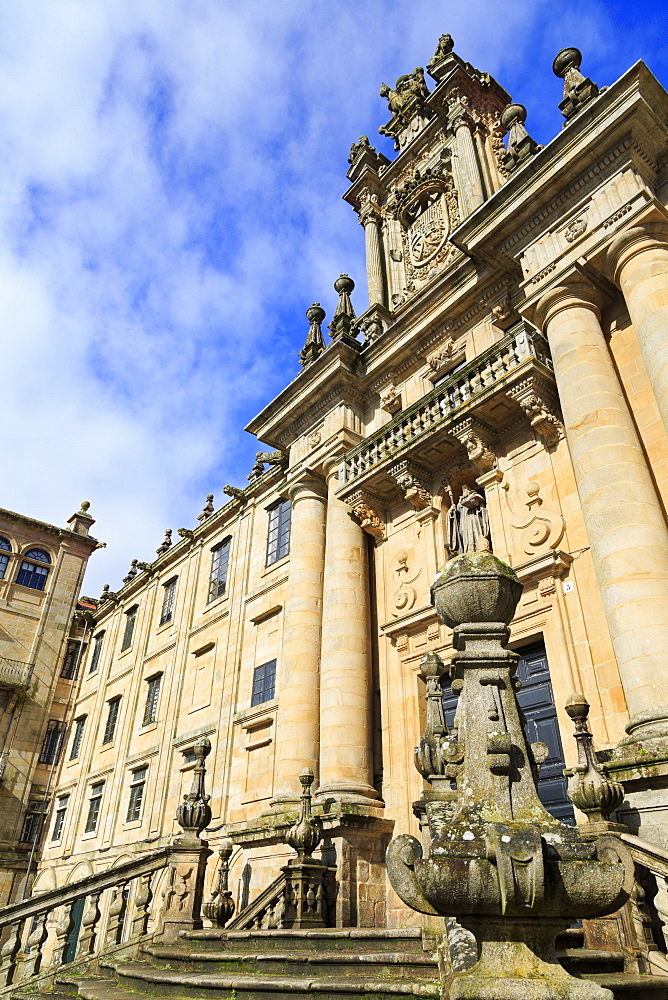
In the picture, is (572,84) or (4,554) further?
(4,554)

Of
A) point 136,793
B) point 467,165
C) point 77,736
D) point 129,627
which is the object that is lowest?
point 136,793

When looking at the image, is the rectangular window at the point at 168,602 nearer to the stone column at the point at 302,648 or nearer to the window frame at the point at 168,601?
the window frame at the point at 168,601

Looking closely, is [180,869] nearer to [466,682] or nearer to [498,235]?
[466,682]

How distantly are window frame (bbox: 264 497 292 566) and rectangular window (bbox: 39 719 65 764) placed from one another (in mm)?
17595

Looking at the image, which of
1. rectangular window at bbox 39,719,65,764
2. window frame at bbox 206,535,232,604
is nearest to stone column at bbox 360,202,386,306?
window frame at bbox 206,535,232,604

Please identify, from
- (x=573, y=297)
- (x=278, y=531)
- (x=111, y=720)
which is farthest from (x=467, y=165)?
(x=111, y=720)

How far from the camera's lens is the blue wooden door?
9988mm

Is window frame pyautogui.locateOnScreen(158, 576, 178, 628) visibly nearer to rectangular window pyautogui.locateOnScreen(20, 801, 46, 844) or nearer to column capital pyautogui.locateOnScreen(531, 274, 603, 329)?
rectangular window pyautogui.locateOnScreen(20, 801, 46, 844)

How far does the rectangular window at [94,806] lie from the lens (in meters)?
25.5

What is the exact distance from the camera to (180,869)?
10438 millimetres

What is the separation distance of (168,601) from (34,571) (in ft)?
38.1

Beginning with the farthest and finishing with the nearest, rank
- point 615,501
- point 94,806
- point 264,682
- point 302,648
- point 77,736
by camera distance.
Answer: point 77,736
point 94,806
point 264,682
point 302,648
point 615,501

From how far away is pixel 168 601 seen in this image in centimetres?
2717

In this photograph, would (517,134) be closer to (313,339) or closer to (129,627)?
(313,339)
